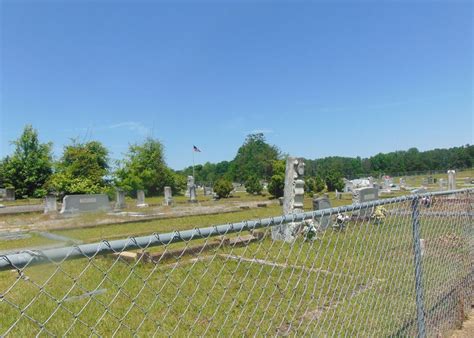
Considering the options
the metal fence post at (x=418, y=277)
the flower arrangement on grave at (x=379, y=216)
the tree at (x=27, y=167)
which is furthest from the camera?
the tree at (x=27, y=167)

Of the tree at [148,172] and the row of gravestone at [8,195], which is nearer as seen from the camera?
Result: the row of gravestone at [8,195]

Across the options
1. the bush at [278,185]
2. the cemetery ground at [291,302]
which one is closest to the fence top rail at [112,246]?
the cemetery ground at [291,302]

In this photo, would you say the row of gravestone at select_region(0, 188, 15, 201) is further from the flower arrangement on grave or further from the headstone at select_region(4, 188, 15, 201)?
the flower arrangement on grave

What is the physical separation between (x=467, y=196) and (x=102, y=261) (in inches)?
219

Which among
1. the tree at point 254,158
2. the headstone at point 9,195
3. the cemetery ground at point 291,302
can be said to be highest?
the tree at point 254,158

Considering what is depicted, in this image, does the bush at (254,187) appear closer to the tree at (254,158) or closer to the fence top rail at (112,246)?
the tree at (254,158)

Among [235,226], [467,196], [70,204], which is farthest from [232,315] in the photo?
[70,204]

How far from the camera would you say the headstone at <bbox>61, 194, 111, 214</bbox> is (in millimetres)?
17438

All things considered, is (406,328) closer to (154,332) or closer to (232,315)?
(232,315)

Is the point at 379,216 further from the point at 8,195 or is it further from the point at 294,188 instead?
the point at 8,195

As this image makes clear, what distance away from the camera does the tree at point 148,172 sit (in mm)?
37156

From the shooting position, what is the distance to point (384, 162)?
9238 centimetres

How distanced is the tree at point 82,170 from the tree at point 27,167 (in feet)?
6.61

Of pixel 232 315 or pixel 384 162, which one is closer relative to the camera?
pixel 232 315
